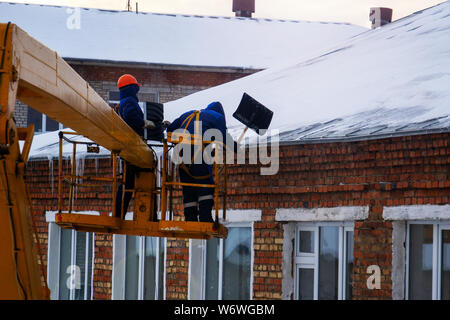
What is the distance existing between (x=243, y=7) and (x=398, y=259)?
759 inches

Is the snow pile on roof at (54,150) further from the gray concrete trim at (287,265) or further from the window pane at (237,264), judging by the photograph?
→ the gray concrete trim at (287,265)

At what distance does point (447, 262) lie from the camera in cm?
1053

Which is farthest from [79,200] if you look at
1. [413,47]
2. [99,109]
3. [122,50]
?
[122,50]

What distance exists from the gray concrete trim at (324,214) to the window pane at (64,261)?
5164 millimetres

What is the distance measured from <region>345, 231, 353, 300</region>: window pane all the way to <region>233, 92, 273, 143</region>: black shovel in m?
2.40

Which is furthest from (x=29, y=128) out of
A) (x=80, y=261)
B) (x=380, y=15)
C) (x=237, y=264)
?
(x=380, y=15)

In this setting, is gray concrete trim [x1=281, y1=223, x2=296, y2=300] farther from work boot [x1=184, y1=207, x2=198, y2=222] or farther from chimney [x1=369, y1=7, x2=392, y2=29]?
chimney [x1=369, y1=7, x2=392, y2=29]

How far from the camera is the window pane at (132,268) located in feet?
48.5

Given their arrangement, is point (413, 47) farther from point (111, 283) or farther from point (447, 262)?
point (111, 283)

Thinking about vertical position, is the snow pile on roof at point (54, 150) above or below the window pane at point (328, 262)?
above

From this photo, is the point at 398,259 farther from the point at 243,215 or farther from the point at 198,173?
the point at 198,173

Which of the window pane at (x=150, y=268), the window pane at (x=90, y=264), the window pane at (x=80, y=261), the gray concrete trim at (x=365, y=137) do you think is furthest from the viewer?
the window pane at (x=80, y=261)

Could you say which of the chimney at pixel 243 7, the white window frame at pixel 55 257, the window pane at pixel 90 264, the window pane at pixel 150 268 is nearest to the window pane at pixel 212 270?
the window pane at pixel 150 268

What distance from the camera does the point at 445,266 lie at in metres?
10.5
